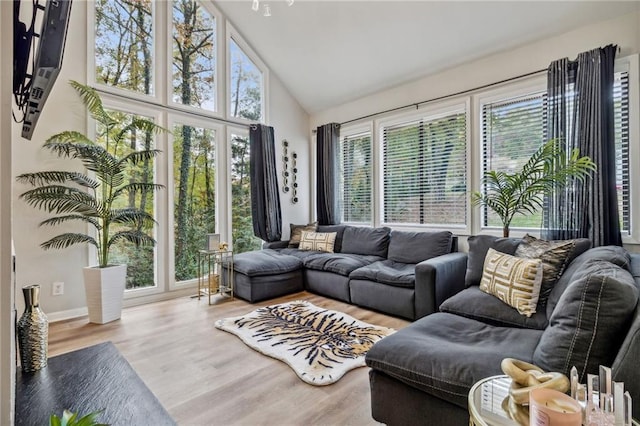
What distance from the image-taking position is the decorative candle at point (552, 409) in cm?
76

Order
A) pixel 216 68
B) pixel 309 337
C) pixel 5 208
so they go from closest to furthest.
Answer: pixel 5 208
pixel 309 337
pixel 216 68

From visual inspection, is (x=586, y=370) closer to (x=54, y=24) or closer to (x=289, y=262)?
(x=54, y=24)

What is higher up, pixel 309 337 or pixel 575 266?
pixel 575 266

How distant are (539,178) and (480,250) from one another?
906 mm

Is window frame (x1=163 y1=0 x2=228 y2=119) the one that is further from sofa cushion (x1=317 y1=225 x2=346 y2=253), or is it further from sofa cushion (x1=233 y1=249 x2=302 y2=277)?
sofa cushion (x1=317 y1=225 x2=346 y2=253)

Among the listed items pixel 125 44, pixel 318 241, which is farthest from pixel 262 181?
pixel 125 44

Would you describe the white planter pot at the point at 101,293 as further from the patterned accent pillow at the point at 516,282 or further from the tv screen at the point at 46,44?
the patterned accent pillow at the point at 516,282

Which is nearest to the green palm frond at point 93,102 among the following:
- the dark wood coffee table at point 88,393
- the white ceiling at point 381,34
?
the white ceiling at point 381,34

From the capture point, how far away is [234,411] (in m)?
1.76

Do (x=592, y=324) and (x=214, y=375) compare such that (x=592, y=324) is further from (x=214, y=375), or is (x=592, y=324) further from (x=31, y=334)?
(x=31, y=334)

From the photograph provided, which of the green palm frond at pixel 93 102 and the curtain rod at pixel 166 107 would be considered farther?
the curtain rod at pixel 166 107

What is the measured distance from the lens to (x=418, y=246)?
3.73m

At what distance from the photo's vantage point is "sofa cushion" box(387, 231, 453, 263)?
11.9 ft

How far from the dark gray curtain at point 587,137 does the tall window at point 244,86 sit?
383 cm
